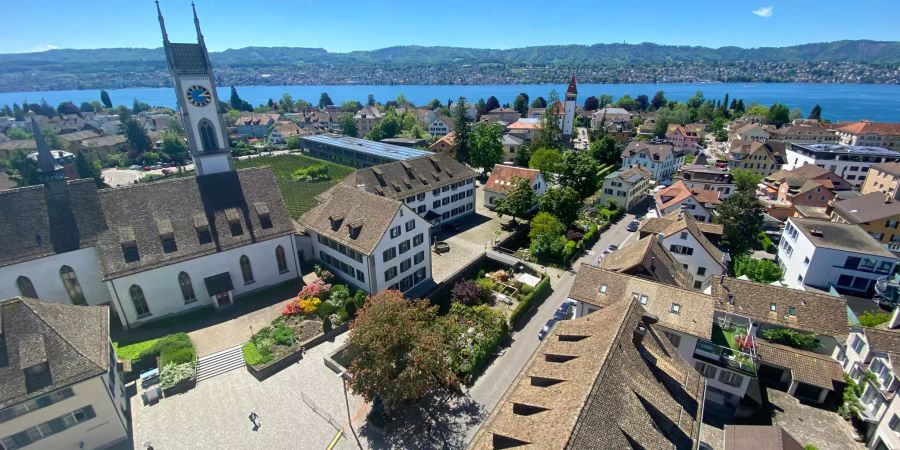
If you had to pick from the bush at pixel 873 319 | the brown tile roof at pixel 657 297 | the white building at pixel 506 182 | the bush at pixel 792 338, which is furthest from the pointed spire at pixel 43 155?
the bush at pixel 873 319

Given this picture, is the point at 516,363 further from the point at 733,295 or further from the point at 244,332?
the point at 244,332

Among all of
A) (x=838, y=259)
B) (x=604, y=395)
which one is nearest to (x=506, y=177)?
(x=838, y=259)

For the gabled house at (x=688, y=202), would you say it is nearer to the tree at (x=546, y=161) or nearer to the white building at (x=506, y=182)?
the white building at (x=506, y=182)

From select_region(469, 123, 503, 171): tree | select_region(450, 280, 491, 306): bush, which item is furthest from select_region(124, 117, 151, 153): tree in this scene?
select_region(450, 280, 491, 306): bush

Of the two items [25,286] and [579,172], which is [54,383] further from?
[579,172]

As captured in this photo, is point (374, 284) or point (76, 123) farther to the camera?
point (76, 123)

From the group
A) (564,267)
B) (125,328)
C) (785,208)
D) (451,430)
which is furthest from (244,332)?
(785,208)
